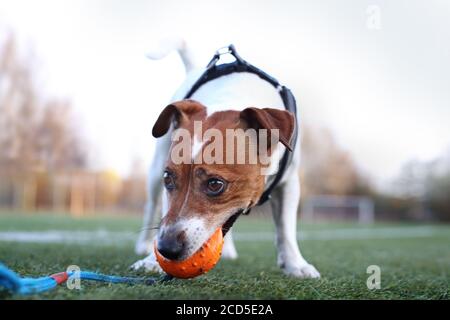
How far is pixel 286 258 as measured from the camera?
3.07m

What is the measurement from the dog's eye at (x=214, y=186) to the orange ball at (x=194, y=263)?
0.19 m

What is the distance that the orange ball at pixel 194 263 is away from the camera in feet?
6.76

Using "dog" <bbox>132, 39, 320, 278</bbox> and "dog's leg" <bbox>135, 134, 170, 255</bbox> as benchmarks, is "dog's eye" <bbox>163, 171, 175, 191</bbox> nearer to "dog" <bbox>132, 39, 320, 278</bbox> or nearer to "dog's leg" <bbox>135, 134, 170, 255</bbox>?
"dog" <bbox>132, 39, 320, 278</bbox>

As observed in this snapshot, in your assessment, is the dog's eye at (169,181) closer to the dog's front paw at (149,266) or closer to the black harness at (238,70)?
the dog's front paw at (149,266)

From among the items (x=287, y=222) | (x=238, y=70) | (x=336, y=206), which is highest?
(x=238, y=70)

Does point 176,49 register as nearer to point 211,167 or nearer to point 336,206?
point 211,167

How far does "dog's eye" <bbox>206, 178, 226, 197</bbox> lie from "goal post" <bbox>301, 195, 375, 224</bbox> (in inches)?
853

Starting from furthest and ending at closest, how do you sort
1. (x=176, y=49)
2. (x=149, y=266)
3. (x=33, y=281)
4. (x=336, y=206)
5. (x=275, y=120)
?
(x=336, y=206) → (x=176, y=49) → (x=149, y=266) → (x=275, y=120) → (x=33, y=281)

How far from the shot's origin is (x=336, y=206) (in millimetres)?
24359

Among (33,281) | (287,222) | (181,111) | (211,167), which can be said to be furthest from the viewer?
(287,222)

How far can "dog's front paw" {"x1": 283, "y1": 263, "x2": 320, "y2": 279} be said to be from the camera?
2.88m

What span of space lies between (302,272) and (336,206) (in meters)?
22.0

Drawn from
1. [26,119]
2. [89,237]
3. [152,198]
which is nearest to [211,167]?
[152,198]
